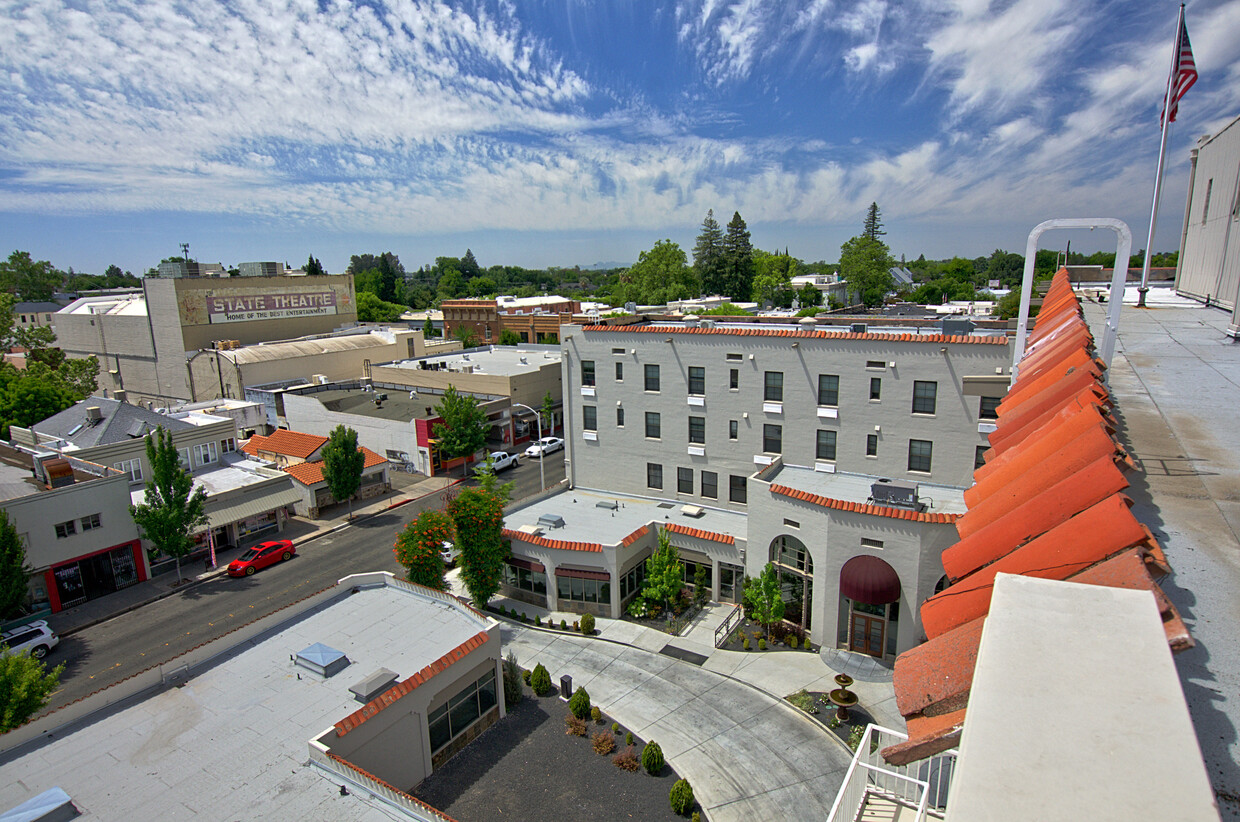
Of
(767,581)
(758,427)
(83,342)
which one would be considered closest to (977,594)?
(767,581)

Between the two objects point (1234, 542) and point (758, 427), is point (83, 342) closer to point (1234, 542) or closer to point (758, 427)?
point (758, 427)

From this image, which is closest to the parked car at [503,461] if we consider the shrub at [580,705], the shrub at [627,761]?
the shrub at [580,705]

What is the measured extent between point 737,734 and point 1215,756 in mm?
20883

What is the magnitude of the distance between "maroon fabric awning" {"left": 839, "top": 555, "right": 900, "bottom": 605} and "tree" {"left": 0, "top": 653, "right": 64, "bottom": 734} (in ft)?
84.6

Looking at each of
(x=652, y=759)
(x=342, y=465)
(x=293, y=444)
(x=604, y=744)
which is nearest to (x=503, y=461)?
(x=342, y=465)

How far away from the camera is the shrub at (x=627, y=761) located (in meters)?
20.1

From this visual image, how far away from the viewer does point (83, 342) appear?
78.3m

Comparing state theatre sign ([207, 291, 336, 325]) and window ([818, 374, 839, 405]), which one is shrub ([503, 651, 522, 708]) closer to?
window ([818, 374, 839, 405])

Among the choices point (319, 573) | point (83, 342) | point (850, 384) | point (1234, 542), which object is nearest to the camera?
point (1234, 542)

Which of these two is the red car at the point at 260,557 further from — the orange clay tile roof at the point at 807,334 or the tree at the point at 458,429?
the orange clay tile roof at the point at 807,334

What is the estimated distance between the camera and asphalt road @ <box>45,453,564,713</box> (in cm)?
2739

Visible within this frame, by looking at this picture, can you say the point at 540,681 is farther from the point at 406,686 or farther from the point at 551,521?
the point at 551,521

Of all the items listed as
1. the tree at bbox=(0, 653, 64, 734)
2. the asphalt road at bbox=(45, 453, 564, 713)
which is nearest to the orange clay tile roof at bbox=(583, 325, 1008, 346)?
the asphalt road at bbox=(45, 453, 564, 713)

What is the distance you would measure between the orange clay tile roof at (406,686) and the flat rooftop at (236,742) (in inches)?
27.5
